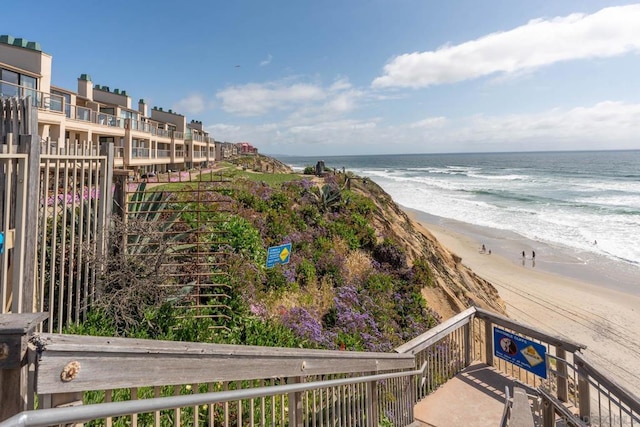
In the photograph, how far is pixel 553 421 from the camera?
468cm

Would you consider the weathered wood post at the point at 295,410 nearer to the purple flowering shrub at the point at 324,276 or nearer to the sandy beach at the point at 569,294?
the purple flowering shrub at the point at 324,276

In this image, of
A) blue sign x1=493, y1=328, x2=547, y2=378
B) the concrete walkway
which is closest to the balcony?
the concrete walkway

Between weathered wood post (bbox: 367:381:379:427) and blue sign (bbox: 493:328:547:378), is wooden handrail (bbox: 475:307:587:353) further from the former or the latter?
weathered wood post (bbox: 367:381:379:427)

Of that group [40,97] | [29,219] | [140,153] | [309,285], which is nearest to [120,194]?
[29,219]

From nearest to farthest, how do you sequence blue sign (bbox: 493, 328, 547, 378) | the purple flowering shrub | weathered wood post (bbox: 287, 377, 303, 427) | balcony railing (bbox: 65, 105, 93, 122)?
weathered wood post (bbox: 287, 377, 303, 427) < blue sign (bbox: 493, 328, 547, 378) < the purple flowering shrub < balcony railing (bbox: 65, 105, 93, 122)

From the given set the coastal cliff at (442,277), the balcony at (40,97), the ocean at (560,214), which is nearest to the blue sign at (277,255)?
the coastal cliff at (442,277)

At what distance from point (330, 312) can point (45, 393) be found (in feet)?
22.5

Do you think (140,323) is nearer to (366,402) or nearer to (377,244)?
(366,402)

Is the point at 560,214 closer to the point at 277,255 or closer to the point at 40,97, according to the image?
the point at 277,255

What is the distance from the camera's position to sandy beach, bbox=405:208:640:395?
12961 mm

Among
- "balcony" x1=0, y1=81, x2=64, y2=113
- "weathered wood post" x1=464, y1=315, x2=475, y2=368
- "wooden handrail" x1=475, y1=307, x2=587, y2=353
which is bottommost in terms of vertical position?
"weathered wood post" x1=464, y1=315, x2=475, y2=368

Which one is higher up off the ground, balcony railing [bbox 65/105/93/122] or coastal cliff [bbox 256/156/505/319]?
balcony railing [bbox 65/105/93/122]

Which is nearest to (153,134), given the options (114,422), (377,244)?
(377,244)

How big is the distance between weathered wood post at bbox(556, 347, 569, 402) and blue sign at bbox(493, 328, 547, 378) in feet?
0.62
